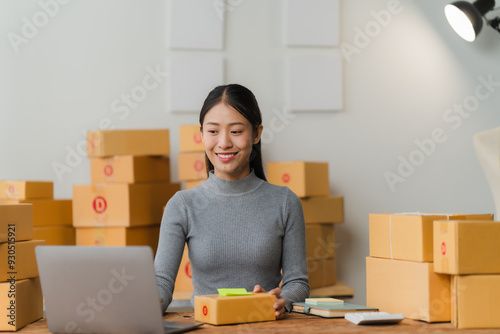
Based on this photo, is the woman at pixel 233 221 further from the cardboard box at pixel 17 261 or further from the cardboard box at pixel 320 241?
the cardboard box at pixel 320 241

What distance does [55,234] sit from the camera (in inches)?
117

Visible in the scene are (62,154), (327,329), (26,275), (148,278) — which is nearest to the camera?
(148,278)

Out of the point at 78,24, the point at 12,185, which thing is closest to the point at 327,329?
the point at 12,185

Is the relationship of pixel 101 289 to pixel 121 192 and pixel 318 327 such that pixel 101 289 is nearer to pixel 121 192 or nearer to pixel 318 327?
pixel 318 327

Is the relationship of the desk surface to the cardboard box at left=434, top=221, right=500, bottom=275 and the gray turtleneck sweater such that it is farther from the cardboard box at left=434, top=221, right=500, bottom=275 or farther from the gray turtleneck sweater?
the gray turtleneck sweater

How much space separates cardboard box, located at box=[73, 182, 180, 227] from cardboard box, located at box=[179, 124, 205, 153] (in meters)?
0.27

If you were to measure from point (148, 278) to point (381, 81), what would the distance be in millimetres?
2509

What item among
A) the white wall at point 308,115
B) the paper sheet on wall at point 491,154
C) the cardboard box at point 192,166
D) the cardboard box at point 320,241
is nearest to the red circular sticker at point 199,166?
the cardboard box at point 192,166

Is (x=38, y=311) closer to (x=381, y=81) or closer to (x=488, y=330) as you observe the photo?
(x=488, y=330)

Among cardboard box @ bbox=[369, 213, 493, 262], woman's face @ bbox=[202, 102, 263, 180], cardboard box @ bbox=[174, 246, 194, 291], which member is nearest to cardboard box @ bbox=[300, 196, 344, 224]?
cardboard box @ bbox=[174, 246, 194, 291]

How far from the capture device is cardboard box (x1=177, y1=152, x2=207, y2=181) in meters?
2.99

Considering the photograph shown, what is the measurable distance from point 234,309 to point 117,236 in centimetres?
160

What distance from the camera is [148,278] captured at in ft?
4.01

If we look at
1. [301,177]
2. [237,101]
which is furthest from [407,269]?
[301,177]
